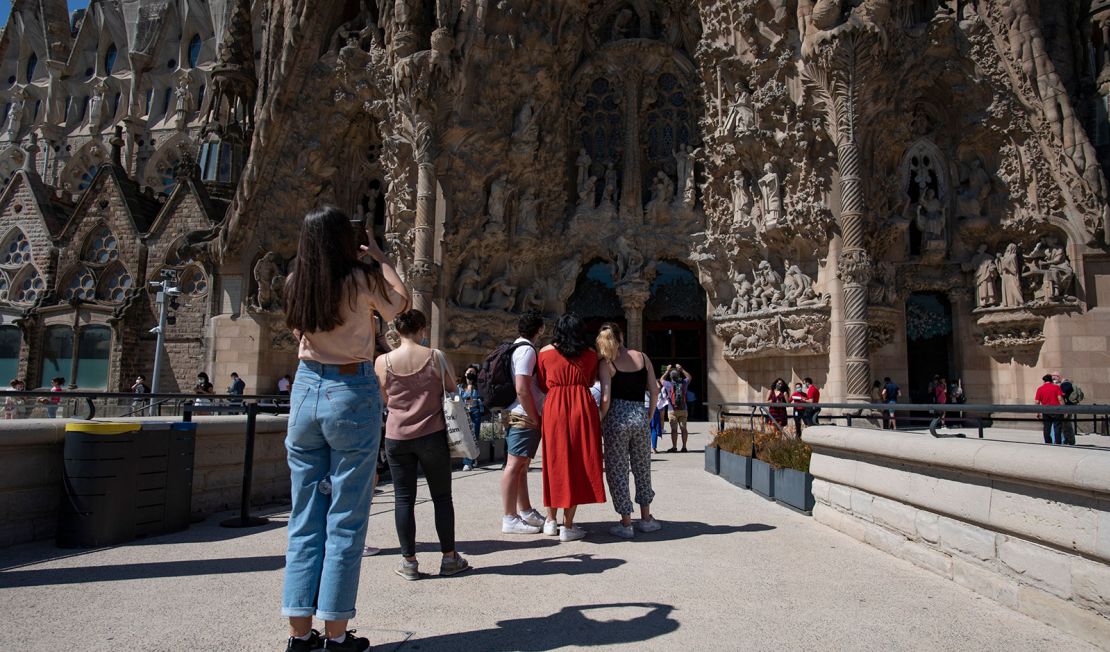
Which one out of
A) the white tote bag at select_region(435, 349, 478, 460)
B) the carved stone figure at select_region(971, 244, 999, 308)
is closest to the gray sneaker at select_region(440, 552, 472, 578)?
the white tote bag at select_region(435, 349, 478, 460)

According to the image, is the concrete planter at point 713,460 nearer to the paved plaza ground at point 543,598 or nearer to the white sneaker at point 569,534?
the paved plaza ground at point 543,598

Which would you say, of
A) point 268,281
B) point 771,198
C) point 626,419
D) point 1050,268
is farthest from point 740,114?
point 626,419

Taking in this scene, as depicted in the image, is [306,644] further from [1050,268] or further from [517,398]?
[1050,268]

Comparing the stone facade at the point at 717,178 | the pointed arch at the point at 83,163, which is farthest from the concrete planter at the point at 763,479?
the pointed arch at the point at 83,163

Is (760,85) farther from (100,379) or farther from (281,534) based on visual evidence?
(100,379)

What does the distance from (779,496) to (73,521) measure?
5.57 metres

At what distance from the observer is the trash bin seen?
4.56m

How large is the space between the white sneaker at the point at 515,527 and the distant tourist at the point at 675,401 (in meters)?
7.93

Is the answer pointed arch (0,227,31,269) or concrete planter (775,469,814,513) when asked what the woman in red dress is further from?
pointed arch (0,227,31,269)

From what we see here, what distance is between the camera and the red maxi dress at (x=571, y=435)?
195 inches

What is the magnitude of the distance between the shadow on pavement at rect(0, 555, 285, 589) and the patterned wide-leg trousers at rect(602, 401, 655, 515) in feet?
7.63

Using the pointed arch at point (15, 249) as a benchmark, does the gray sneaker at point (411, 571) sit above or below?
below

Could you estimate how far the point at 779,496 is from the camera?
6730mm

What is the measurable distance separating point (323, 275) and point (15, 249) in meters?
31.8
